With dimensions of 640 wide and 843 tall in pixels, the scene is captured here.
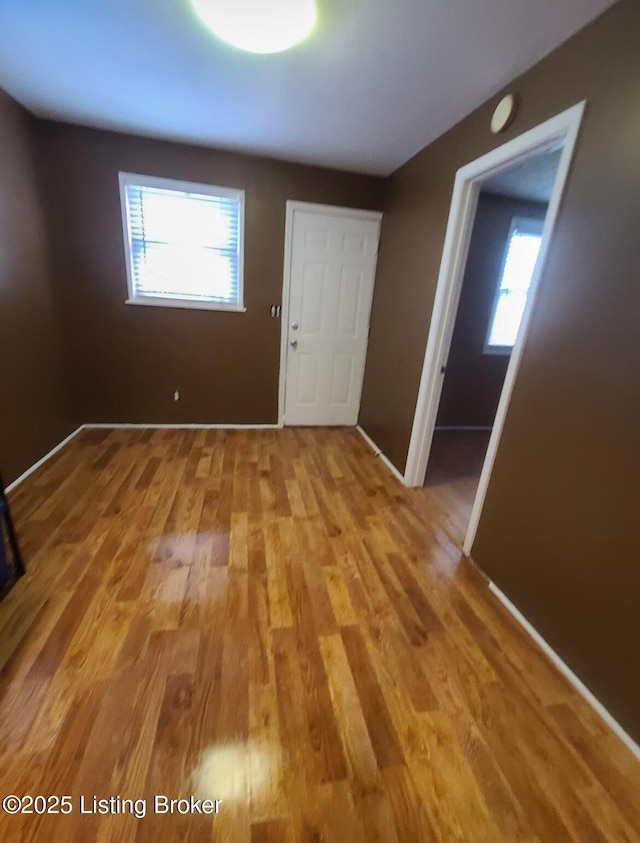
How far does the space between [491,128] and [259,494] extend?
2577mm

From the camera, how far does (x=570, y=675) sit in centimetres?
142

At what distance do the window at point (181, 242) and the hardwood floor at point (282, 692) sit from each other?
1.95m

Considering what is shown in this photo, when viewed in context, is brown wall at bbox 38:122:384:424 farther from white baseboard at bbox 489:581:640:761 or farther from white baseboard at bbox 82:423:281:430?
white baseboard at bbox 489:581:640:761

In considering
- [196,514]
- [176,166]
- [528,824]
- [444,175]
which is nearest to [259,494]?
[196,514]

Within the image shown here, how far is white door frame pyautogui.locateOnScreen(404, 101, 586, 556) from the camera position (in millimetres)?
1468

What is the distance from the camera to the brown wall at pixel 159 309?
2.80 meters

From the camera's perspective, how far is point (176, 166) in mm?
2889

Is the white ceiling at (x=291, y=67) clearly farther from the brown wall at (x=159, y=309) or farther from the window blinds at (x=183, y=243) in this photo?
the window blinds at (x=183, y=243)

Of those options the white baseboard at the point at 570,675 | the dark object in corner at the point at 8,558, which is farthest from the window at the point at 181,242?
the white baseboard at the point at 570,675

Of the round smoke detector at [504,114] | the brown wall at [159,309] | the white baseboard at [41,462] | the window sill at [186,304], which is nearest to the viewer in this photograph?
the round smoke detector at [504,114]

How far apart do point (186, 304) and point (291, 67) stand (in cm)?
193

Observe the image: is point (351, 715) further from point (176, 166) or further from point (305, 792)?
point (176, 166)

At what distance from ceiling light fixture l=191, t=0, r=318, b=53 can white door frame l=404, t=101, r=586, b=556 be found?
3.53ft

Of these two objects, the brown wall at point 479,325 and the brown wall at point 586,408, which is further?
the brown wall at point 479,325
